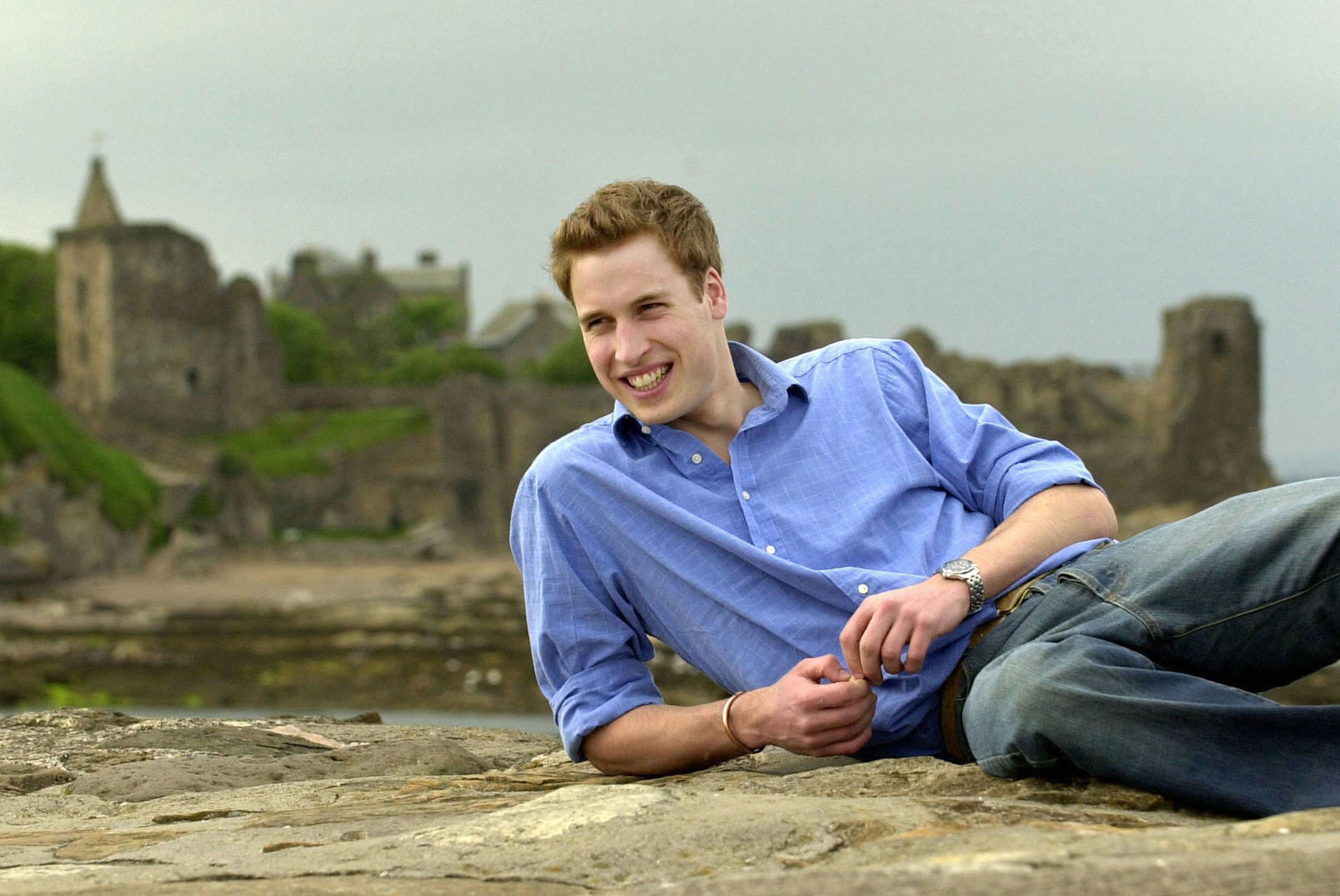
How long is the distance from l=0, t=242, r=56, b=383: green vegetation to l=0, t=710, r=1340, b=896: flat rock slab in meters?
57.8

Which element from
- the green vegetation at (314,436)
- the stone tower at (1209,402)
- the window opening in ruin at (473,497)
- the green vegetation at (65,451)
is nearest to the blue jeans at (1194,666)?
the green vegetation at (65,451)

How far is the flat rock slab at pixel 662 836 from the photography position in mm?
2107

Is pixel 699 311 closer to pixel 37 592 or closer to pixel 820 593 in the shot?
pixel 820 593

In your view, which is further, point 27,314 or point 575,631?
point 27,314

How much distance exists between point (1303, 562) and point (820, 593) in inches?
40.4

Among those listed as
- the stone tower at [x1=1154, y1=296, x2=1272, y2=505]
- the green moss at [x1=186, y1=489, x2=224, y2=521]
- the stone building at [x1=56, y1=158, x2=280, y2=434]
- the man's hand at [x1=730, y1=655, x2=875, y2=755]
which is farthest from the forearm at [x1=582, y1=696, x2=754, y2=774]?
the stone building at [x1=56, y1=158, x2=280, y2=434]

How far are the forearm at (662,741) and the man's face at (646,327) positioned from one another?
2.21 feet

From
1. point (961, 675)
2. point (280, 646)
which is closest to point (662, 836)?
point (961, 675)

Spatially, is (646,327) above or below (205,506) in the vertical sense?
above

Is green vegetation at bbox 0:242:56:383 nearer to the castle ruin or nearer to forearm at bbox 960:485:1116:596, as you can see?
the castle ruin

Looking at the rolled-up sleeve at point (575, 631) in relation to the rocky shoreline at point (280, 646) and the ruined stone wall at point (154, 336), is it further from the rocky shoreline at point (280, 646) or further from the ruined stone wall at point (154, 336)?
the ruined stone wall at point (154, 336)

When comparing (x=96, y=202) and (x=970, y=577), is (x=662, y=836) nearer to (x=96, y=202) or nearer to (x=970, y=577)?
(x=970, y=577)

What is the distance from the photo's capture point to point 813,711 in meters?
3.25

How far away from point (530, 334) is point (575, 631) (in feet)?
269
